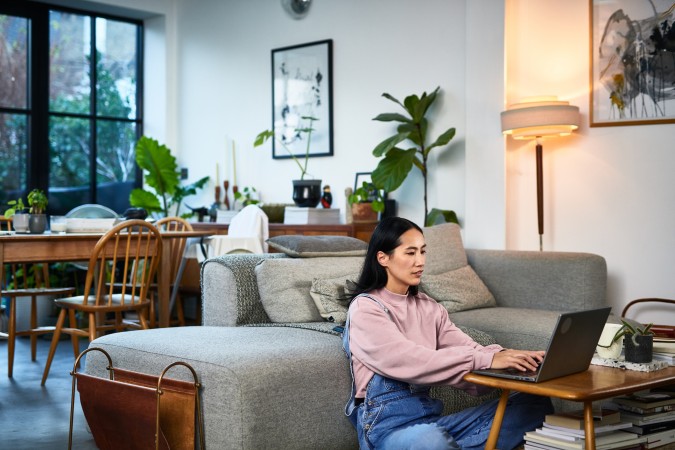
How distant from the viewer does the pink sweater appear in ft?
7.84

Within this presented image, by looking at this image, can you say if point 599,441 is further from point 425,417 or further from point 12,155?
point 12,155

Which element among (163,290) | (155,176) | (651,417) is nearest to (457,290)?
(163,290)

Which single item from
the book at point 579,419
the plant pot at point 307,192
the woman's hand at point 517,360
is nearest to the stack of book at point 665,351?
the book at point 579,419

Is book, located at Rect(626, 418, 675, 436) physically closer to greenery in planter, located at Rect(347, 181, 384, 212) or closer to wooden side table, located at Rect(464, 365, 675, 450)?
wooden side table, located at Rect(464, 365, 675, 450)

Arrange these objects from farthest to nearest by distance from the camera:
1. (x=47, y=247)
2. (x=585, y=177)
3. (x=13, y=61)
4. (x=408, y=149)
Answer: (x=13, y=61)
(x=408, y=149)
(x=585, y=177)
(x=47, y=247)

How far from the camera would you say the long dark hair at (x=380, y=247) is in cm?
269

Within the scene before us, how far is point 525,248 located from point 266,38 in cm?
302

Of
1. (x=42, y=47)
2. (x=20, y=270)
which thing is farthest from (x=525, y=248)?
(x=42, y=47)

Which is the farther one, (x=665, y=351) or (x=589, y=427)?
(x=665, y=351)

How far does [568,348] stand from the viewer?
2.29 metres

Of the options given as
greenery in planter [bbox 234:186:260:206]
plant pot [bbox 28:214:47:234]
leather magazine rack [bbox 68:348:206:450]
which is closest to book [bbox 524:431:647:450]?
leather magazine rack [bbox 68:348:206:450]

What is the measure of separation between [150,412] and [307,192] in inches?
150

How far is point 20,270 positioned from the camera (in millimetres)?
6887

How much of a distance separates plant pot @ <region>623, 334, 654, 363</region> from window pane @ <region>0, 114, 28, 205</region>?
599 cm
